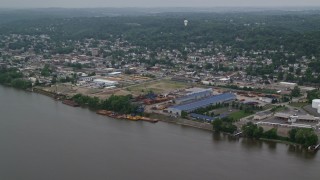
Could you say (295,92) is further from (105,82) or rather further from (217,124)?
(105,82)

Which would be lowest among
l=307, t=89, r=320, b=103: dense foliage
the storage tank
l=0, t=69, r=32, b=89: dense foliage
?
l=0, t=69, r=32, b=89: dense foliage

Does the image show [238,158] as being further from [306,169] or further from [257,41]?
[257,41]

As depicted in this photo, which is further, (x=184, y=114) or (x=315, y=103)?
(x=315, y=103)

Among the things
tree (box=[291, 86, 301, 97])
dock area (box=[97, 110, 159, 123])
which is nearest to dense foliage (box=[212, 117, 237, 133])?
dock area (box=[97, 110, 159, 123])

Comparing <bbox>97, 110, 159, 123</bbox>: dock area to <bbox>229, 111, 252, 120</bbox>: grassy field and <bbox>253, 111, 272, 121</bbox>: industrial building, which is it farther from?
<bbox>253, 111, 272, 121</bbox>: industrial building

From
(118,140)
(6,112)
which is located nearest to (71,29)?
(6,112)

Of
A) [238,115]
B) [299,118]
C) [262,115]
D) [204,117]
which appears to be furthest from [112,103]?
[299,118]
